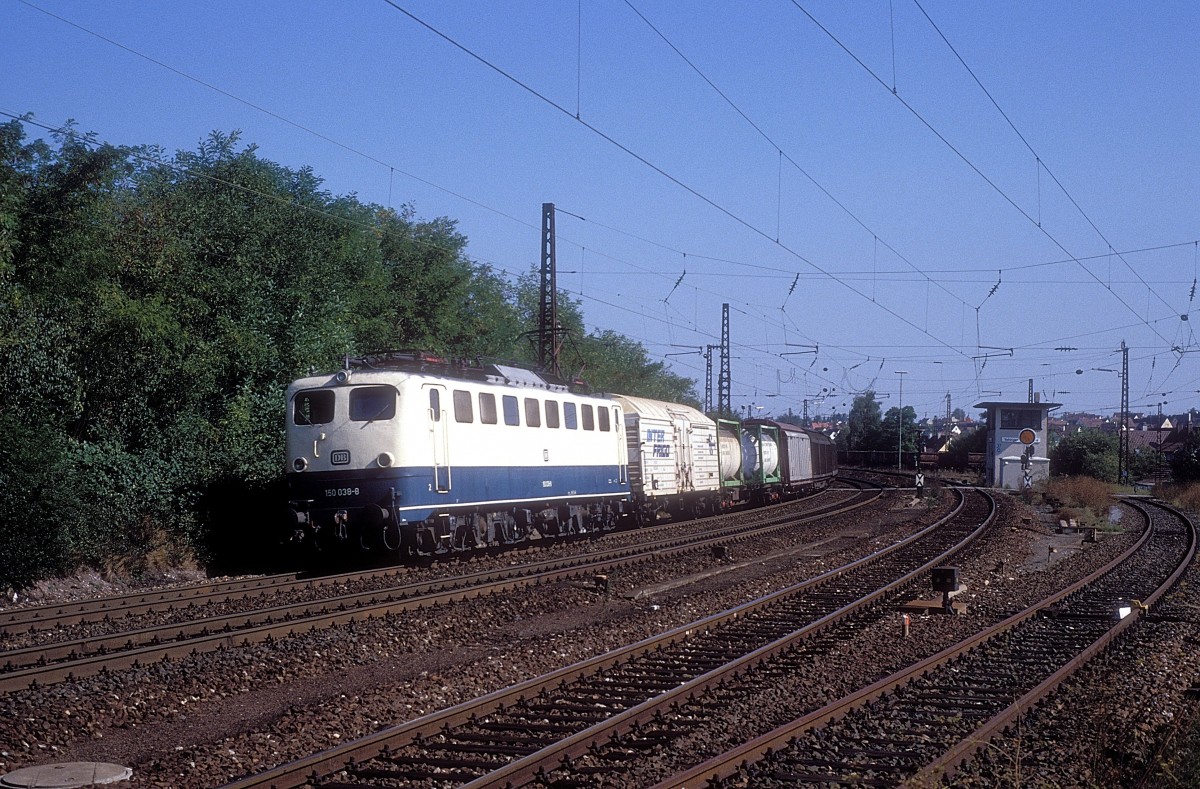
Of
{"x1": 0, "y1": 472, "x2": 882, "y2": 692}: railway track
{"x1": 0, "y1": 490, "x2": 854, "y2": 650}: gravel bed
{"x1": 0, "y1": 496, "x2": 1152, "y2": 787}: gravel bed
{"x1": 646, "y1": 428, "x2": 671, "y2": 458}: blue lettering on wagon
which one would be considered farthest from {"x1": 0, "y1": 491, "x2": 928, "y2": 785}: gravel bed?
{"x1": 646, "y1": 428, "x2": 671, "y2": 458}: blue lettering on wagon

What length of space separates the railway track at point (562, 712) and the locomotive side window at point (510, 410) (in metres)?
7.70

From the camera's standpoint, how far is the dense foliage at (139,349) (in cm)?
1723

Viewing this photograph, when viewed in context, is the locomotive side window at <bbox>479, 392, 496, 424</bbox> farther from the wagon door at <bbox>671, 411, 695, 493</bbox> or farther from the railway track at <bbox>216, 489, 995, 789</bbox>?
Result: the wagon door at <bbox>671, 411, 695, 493</bbox>

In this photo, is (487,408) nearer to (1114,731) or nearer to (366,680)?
(366,680)

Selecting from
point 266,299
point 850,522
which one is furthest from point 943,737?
point 850,522

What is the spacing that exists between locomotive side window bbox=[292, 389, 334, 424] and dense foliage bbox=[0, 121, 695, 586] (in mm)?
2707

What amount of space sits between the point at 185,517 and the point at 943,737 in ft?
50.2

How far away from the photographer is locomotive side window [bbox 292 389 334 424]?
1880 centimetres

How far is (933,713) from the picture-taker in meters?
9.02

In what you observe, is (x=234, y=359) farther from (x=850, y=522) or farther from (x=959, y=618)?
(x=850, y=522)

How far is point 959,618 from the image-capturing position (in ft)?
46.7

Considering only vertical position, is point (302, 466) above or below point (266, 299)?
below

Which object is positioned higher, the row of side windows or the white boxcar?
the row of side windows

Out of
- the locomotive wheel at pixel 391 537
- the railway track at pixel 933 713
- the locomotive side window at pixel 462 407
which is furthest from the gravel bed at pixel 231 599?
the railway track at pixel 933 713
